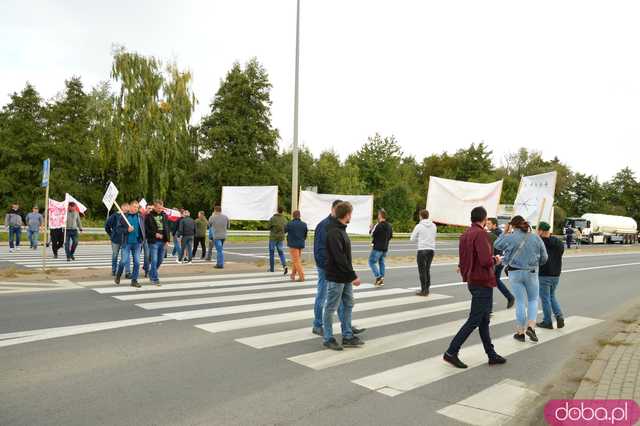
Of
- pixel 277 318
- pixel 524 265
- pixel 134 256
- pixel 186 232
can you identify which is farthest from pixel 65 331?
pixel 186 232

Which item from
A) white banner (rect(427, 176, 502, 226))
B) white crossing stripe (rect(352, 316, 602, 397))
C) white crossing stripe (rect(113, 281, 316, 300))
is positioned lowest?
white crossing stripe (rect(352, 316, 602, 397))

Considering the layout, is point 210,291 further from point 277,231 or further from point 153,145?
point 153,145

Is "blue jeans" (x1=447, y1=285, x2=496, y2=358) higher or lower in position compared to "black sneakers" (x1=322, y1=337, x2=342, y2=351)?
higher

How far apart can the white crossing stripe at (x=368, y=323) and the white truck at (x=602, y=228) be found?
44.6 meters

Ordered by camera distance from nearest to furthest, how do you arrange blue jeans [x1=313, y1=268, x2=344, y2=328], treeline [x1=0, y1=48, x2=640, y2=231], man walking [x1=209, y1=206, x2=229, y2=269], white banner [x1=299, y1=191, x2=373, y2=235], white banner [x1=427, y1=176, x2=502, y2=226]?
1. blue jeans [x1=313, y1=268, x2=344, y2=328]
2. white banner [x1=427, y1=176, x2=502, y2=226]
3. man walking [x1=209, y1=206, x2=229, y2=269]
4. white banner [x1=299, y1=191, x2=373, y2=235]
5. treeline [x1=0, y1=48, x2=640, y2=231]

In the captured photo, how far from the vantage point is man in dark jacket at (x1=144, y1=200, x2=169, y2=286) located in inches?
423

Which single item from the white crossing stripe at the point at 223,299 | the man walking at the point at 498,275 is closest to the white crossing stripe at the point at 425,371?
the man walking at the point at 498,275

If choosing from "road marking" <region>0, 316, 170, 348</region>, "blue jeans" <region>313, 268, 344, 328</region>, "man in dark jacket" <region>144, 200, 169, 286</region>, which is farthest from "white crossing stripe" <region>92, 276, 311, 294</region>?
"blue jeans" <region>313, 268, 344, 328</region>

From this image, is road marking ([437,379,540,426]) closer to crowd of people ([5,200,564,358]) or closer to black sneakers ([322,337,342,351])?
crowd of people ([5,200,564,358])

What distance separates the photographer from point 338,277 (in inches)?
234

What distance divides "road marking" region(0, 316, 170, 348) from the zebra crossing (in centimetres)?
51

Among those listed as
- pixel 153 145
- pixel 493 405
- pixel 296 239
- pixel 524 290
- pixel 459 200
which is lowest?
pixel 493 405

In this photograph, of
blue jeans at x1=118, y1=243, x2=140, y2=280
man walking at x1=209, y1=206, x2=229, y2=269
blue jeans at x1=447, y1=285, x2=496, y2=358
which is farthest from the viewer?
man walking at x1=209, y1=206, x2=229, y2=269

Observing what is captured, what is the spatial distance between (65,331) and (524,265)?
6471mm
